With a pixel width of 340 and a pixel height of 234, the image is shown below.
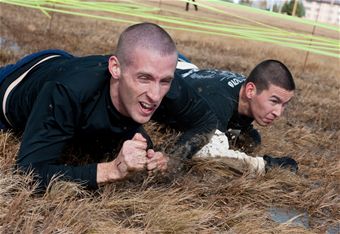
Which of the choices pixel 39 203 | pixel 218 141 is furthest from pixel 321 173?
pixel 39 203

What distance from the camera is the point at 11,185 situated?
239 cm

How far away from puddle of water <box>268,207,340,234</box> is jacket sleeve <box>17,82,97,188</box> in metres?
1.14

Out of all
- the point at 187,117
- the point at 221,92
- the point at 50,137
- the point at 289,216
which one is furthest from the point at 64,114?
the point at 221,92

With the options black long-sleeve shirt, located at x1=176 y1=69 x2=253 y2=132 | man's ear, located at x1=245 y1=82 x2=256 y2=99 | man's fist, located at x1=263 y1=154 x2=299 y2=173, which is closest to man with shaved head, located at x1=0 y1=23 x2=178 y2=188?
black long-sleeve shirt, located at x1=176 y1=69 x2=253 y2=132

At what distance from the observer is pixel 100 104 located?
2.71 meters

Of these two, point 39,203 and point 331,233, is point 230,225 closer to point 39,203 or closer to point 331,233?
point 331,233

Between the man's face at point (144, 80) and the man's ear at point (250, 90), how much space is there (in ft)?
4.87

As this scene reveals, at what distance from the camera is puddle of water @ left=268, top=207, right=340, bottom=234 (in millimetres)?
2945

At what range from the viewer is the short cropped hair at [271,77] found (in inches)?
155

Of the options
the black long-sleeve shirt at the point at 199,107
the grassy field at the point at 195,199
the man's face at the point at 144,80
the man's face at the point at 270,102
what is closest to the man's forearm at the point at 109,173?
the grassy field at the point at 195,199

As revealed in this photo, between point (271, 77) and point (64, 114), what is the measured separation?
1987 mm

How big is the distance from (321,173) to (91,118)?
2197mm

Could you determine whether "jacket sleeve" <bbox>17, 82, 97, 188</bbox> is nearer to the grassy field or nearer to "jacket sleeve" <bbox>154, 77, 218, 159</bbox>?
the grassy field

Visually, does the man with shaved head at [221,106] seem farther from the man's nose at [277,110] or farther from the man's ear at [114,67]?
the man's ear at [114,67]
